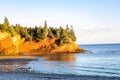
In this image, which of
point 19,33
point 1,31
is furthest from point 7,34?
point 19,33

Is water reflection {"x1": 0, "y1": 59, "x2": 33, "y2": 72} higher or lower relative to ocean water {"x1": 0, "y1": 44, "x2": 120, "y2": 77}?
higher

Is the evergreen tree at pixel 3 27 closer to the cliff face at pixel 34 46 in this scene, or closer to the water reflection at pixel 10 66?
the cliff face at pixel 34 46

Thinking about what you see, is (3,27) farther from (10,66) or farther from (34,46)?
(10,66)

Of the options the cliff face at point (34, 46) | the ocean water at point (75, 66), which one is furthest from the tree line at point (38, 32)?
the ocean water at point (75, 66)

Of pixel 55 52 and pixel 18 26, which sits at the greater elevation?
pixel 18 26

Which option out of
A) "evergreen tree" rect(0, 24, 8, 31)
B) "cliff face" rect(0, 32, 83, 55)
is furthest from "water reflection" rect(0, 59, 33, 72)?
"evergreen tree" rect(0, 24, 8, 31)

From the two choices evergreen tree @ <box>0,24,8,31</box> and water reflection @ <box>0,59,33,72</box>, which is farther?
evergreen tree @ <box>0,24,8,31</box>

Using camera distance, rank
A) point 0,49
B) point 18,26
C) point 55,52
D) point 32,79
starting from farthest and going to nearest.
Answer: point 18,26
point 55,52
point 0,49
point 32,79

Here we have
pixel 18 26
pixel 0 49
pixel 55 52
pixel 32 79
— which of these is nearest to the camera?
pixel 32 79

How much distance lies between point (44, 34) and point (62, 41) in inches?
368

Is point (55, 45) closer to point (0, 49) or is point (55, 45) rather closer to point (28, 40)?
point (28, 40)

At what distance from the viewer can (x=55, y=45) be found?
137 metres

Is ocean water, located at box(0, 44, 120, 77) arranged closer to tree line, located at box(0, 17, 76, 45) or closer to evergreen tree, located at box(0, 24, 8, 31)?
evergreen tree, located at box(0, 24, 8, 31)

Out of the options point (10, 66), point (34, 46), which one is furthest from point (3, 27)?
point (10, 66)
